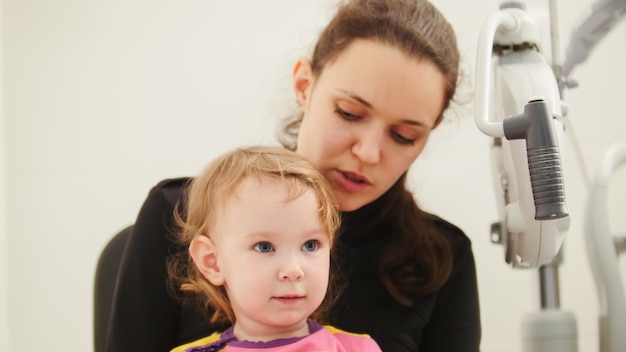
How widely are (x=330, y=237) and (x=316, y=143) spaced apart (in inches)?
8.1

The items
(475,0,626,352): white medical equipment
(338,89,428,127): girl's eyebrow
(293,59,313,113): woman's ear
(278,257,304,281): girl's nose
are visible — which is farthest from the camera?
(293,59,313,113): woman's ear

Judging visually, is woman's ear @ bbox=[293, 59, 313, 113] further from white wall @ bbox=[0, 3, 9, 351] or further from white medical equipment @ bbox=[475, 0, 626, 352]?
white wall @ bbox=[0, 3, 9, 351]

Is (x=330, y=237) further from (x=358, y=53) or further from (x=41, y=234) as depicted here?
(x=41, y=234)

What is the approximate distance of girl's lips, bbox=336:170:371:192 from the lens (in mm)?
1054

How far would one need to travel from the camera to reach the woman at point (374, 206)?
3.34ft

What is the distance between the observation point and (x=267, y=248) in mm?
827

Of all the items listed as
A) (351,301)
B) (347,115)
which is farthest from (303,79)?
(351,301)

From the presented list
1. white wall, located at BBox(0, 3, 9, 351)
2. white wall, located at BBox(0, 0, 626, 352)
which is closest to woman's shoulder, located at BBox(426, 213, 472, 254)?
white wall, located at BBox(0, 0, 626, 352)

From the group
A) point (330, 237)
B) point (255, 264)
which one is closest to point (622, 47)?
point (330, 237)

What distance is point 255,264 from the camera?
0.81 m

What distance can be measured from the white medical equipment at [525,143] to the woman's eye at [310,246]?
24 cm

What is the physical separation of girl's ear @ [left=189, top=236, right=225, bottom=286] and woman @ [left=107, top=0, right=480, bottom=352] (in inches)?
7.0

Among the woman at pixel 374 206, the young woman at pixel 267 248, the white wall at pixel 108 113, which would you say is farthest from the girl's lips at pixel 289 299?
the white wall at pixel 108 113

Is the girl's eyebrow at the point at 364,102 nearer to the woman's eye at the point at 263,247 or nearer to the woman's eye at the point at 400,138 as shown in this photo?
the woman's eye at the point at 400,138
